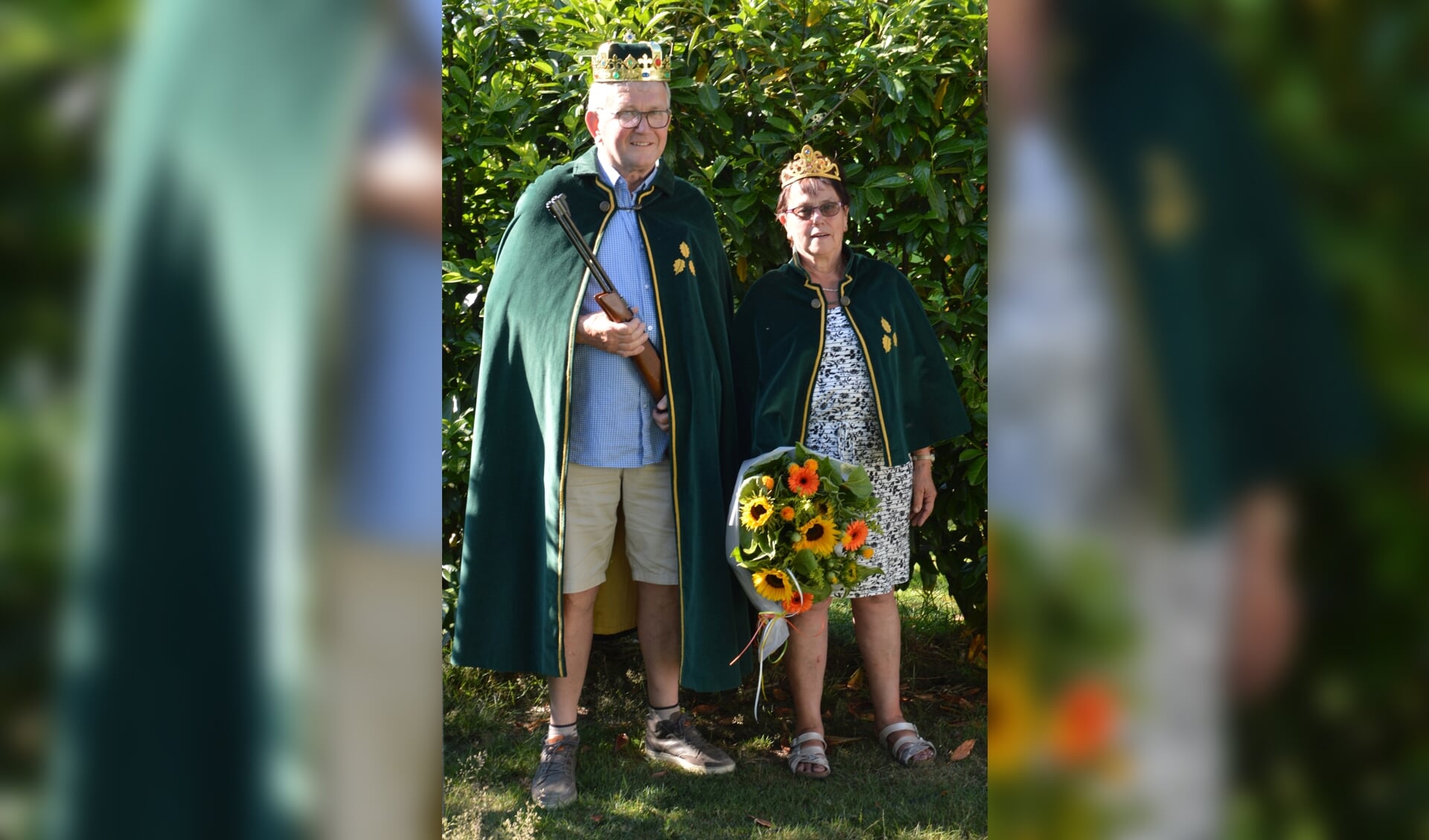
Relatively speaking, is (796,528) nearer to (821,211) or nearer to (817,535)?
(817,535)

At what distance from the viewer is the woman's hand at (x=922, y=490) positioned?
4.06 meters

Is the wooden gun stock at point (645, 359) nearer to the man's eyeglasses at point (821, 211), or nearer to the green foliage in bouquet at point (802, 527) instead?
the green foliage in bouquet at point (802, 527)

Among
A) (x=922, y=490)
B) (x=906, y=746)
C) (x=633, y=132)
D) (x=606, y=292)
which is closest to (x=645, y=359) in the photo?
(x=606, y=292)

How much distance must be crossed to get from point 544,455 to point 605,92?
1125mm

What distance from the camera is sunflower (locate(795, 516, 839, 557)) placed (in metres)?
3.37

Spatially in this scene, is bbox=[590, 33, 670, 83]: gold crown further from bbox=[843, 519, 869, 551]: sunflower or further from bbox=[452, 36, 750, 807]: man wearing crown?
bbox=[843, 519, 869, 551]: sunflower

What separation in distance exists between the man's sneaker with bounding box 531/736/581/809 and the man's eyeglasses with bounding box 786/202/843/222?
1.83 meters

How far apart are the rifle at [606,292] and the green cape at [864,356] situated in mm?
361
